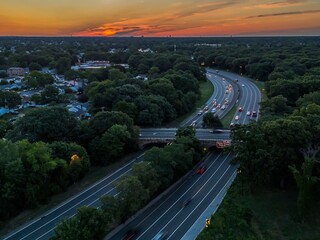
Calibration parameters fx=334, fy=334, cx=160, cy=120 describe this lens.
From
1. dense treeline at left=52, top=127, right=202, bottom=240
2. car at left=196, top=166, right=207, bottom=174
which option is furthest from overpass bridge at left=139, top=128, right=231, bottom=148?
car at left=196, top=166, right=207, bottom=174

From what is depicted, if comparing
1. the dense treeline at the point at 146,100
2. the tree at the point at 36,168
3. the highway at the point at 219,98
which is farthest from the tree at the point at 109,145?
the highway at the point at 219,98

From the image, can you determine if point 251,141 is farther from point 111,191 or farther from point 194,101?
point 194,101

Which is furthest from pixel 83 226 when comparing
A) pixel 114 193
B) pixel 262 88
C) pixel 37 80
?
pixel 37 80

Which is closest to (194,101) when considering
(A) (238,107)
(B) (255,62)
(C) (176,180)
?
(A) (238,107)

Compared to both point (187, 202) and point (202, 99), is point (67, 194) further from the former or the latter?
point (202, 99)

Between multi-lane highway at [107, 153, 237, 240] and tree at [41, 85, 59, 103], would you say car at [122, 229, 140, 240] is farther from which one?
tree at [41, 85, 59, 103]
